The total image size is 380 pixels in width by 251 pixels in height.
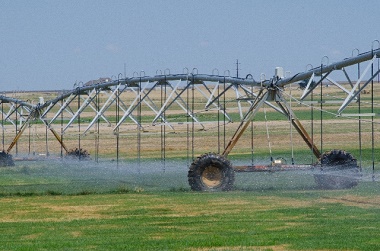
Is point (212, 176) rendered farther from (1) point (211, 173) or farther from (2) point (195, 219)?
(2) point (195, 219)

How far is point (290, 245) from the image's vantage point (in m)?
17.4

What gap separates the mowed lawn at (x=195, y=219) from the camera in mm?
17797

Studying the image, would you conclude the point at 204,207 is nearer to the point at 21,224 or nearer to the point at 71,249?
the point at 21,224

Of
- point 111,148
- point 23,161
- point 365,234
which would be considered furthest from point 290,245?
point 111,148

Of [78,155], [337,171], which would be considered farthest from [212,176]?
[78,155]

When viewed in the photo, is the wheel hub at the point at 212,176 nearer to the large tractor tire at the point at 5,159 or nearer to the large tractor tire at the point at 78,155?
the large tractor tire at the point at 5,159

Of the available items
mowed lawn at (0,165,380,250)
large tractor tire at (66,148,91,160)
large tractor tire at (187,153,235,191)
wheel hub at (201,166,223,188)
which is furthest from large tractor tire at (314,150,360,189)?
large tractor tire at (66,148,91,160)

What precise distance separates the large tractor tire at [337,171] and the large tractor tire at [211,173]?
2421 mm

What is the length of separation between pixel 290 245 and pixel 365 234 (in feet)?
5.53

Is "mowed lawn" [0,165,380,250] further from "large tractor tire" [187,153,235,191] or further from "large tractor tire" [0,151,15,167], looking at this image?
"large tractor tire" [0,151,15,167]

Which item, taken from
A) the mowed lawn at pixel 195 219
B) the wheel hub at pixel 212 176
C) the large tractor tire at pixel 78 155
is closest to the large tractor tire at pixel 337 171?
the mowed lawn at pixel 195 219

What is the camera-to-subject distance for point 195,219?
21.5m

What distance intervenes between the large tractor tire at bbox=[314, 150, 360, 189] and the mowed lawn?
322 mm

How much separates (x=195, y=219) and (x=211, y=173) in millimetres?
7056
